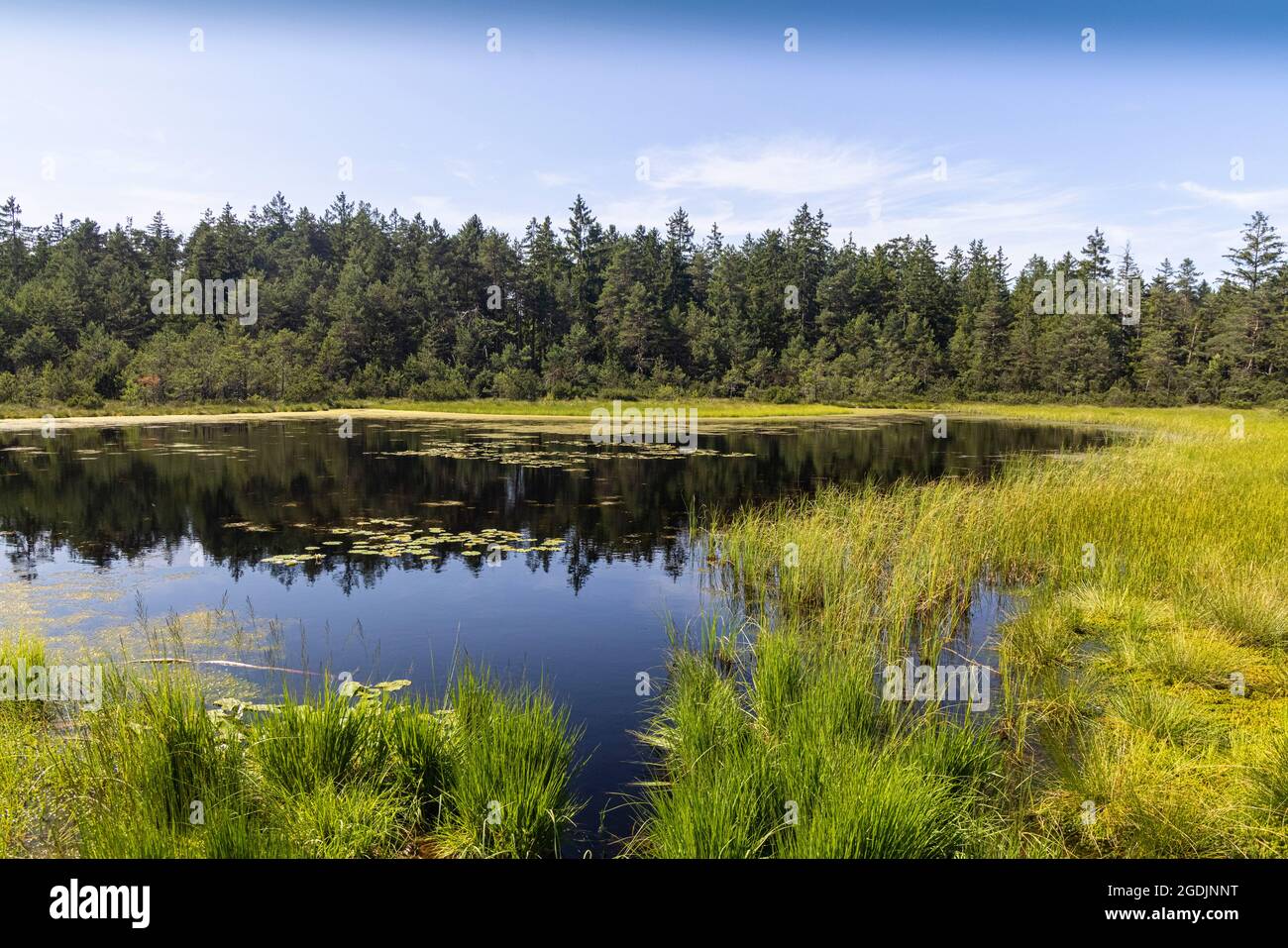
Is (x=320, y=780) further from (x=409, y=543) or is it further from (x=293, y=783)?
(x=409, y=543)

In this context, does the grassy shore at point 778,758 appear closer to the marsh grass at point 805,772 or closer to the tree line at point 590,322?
the marsh grass at point 805,772

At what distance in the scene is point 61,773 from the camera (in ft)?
15.6

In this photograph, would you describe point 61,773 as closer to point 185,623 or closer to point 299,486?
point 185,623

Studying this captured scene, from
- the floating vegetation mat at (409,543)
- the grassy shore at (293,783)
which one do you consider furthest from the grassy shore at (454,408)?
the grassy shore at (293,783)

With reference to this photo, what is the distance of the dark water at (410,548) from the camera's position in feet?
26.5

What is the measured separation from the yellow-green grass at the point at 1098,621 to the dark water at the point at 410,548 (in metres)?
1.80

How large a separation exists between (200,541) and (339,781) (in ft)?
34.1

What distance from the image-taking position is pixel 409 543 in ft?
43.7

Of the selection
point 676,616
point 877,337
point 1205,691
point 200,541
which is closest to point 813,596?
point 676,616

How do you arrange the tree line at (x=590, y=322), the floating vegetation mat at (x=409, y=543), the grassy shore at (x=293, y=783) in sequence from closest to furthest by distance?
the grassy shore at (x=293, y=783)
the floating vegetation mat at (x=409, y=543)
the tree line at (x=590, y=322)

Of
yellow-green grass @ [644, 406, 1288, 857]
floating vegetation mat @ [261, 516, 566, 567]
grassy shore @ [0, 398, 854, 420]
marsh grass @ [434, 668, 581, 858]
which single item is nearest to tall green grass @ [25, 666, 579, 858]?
marsh grass @ [434, 668, 581, 858]

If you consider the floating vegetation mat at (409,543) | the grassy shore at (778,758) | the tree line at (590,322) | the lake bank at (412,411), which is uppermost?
the tree line at (590,322)
